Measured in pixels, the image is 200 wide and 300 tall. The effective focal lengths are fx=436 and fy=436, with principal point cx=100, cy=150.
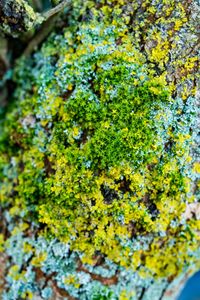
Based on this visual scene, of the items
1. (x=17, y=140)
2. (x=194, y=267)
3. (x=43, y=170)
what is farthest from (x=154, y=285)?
(x=17, y=140)

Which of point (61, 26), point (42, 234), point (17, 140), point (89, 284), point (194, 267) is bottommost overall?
point (194, 267)

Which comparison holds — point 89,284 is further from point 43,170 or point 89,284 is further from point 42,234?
point 43,170

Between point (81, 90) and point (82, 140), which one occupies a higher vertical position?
point (81, 90)

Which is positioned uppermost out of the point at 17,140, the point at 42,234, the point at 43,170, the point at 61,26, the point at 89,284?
the point at 61,26

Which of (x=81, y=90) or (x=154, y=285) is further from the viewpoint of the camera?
(x=154, y=285)

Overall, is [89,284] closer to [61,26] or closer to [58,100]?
[58,100]

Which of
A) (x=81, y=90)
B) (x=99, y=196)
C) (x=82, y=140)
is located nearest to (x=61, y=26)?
(x=81, y=90)
